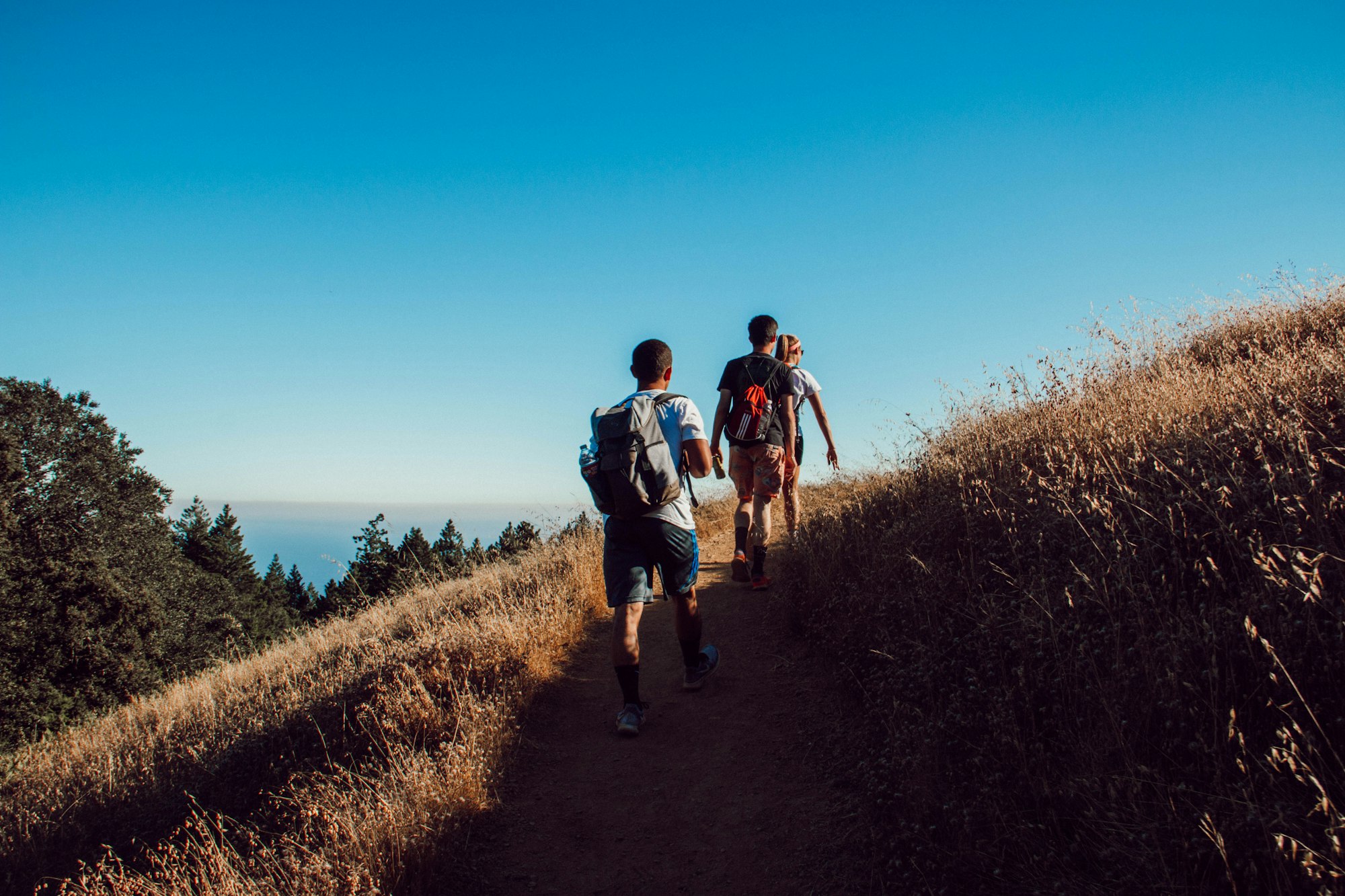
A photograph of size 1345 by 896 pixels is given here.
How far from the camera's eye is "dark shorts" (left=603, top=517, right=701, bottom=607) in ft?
13.5

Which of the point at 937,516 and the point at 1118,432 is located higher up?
the point at 1118,432

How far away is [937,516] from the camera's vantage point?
4.59 m

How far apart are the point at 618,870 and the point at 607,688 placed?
2121mm

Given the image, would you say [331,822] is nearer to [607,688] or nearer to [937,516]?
[607,688]

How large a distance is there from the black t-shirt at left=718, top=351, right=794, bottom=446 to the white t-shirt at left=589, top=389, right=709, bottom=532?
6.35 ft

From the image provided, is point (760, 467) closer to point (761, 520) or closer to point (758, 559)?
point (761, 520)

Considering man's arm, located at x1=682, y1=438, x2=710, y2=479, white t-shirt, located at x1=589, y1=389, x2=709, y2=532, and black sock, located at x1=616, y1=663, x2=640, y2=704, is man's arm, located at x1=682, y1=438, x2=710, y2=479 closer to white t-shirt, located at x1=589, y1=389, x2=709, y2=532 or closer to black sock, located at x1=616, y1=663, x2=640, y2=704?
white t-shirt, located at x1=589, y1=389, x2=709, y2=532

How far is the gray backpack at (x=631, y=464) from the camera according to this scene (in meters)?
3.96

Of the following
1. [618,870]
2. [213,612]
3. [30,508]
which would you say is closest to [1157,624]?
[618,870]

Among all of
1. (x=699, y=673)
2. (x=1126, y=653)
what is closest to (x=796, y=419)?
(x=699, y=673)

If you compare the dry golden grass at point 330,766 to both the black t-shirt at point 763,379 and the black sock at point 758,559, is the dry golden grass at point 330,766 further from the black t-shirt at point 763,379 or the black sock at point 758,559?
the black t-shirt at point 763,379

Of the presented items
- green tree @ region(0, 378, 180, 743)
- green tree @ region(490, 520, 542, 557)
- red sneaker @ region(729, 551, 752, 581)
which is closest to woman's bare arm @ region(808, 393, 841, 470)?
red sneaker @ region(729, 551, 752, 581)

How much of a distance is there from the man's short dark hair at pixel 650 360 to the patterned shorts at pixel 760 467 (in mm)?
2069

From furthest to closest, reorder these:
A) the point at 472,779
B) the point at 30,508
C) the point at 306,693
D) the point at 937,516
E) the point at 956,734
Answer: the point at 30,508 → the point at 306,693 → the point at 937,516 → the point at 472,779 → the point at 956,734
